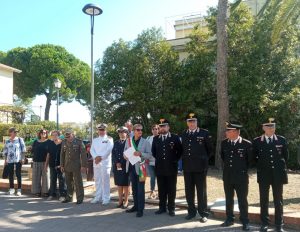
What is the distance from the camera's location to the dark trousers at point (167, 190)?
26.7 ft

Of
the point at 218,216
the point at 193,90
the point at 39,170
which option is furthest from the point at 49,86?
the point at 218,216

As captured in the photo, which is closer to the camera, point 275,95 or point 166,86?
point 275,95

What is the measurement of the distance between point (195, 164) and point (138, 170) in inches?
50.9

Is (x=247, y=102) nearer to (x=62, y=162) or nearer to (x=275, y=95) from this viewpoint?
(x=275, y=95)

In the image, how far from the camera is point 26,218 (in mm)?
7961

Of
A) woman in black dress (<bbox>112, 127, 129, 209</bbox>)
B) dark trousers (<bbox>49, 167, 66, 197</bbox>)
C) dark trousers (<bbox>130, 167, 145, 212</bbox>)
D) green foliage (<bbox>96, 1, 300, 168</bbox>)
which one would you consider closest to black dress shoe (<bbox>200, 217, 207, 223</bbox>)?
dark trousers (<bbox>130, 167, 145, 212</bbox>)

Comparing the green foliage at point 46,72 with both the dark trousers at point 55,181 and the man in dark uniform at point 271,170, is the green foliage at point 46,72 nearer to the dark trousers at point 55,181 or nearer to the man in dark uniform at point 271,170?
the dark trousers at point 55,181

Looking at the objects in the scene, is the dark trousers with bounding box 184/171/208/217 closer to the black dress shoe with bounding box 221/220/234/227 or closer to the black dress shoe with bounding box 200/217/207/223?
the black dress shoe with bounding box 200/217/207/223

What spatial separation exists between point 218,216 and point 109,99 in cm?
1379

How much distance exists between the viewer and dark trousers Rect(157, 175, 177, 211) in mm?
8133

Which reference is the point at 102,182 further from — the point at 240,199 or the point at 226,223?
the point at 240,199

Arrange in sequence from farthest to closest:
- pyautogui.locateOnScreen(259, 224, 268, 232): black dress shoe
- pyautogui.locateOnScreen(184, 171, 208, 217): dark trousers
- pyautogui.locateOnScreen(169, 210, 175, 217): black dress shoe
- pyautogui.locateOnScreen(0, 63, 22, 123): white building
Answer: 1. pyautogui.locateOnScreen(0, 63, 22, 123): white building
2. pyautogui.locateOnScreen(169, 210, 175, 217): black dress shoe
3. pyautogui.locateOnScreen(184, 171, 208, 217): dark trousers
4. pyautogui.locateOnScreen(259, 224, 268, 232): black dress shoe

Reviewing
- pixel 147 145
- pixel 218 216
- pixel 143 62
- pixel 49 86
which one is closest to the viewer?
pixel 218 216

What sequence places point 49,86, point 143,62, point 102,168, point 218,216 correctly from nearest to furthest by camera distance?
1. point 218,216
2. point 102,168
3. point 143,62
4. point 49,86
